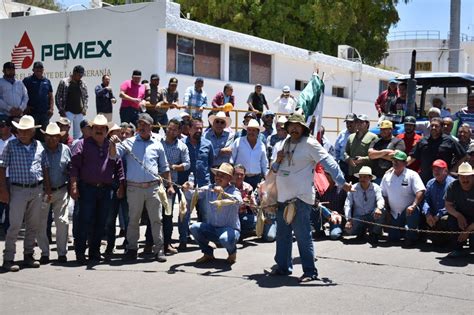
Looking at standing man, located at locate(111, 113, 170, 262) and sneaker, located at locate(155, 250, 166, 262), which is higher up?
standing man, located at locate(111, 113, 170, 262)

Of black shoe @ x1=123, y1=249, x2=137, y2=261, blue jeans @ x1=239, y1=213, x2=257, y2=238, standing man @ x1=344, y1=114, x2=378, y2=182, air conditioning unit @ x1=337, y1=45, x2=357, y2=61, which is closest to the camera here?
black shoe @ x1=123, y1=249, x2=137, y2=261

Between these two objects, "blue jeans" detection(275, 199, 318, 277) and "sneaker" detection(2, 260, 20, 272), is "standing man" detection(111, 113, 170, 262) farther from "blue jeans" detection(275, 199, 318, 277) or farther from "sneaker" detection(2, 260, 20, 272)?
"blue jeans" detection(275, 199, 318, 277)

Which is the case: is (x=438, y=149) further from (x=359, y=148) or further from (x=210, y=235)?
(x=210, y=235)

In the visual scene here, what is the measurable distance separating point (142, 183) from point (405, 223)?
4.32 m

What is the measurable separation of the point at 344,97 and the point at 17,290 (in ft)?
73.8

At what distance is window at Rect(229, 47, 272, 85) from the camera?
2134cm

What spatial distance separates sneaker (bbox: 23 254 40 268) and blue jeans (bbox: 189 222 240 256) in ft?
6.83

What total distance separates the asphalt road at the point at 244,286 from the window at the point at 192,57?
9958mm

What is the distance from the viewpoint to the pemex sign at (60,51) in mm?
18703

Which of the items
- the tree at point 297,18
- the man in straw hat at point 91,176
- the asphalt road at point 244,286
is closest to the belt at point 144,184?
the man in straw hat at point 91,176

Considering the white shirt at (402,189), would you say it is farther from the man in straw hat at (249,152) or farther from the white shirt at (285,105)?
the white shirt at (285,105)

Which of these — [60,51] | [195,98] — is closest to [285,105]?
[195,98]

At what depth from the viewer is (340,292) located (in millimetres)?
7312

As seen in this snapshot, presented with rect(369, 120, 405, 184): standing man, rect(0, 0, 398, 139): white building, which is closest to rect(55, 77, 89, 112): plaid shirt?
rect(0, 0, 398, 139): white building
